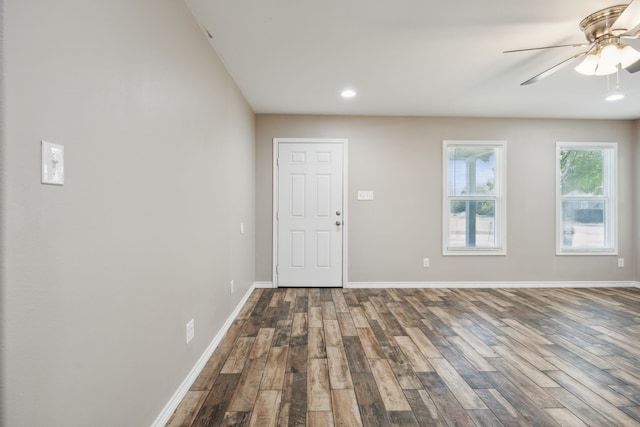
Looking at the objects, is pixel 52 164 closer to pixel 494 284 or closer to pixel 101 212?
pixel 101 212

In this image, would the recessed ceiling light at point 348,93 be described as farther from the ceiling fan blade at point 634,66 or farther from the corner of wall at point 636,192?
the corner of wall at point 636,192

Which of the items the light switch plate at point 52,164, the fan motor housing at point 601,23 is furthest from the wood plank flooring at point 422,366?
the fan motor housing at point 601,23

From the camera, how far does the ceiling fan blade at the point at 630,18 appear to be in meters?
1.57

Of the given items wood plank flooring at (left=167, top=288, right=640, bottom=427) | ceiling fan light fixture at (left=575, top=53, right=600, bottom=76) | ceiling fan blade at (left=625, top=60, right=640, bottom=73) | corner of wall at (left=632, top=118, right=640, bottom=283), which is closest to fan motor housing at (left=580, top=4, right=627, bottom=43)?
ceiling fan light fixture at (left=575, top=53, right=600, bottom=76)

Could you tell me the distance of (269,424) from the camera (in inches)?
62.3

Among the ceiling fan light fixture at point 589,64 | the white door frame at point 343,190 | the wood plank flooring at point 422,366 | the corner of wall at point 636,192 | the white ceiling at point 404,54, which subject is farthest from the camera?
the corner of wall at point 636,192

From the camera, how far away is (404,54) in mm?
2570

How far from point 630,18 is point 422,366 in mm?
2343

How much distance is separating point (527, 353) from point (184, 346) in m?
2.44

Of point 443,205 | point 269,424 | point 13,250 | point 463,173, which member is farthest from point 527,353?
point 13,250

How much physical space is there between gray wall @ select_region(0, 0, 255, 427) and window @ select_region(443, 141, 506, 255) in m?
3.51

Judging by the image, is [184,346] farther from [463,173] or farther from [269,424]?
[463,173]

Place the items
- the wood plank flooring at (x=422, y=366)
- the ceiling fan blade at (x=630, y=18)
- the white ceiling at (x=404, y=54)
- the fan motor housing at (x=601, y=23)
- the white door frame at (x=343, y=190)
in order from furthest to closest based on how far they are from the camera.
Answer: the white door frame at (x=343, y=190), the white ceiling at (x=404, y=54), the fan motor housing at (x=601, y=23), the wood plank flooring at (x=422, y=366), the ceiling fan blade at (x=630, y=18)

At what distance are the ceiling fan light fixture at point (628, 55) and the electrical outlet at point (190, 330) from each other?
Result: 3214 mm
